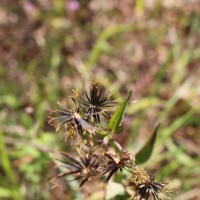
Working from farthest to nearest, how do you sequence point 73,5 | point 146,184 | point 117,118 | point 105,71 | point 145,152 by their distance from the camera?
point 73,5, point 105,71, point 145,152, point 117,118, point 146,184

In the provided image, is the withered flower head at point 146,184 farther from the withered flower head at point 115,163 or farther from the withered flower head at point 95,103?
the withered flower head at point 95,103

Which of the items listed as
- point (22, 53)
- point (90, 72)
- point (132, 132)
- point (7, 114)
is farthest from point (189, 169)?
point (22, 53)

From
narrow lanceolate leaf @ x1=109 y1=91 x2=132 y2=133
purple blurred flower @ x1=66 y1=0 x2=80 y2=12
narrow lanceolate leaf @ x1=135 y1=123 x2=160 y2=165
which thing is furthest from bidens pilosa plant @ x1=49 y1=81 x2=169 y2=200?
purple blurred flower @ x1=66 y1=0 x2=80 y2=12

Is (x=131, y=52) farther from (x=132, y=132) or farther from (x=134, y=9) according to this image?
(x=132, y=132)

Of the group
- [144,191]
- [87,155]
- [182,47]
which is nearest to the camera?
[144,191]

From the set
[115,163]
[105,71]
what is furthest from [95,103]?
[105,71]

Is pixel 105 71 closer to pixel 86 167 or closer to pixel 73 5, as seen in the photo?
pixel 73 5

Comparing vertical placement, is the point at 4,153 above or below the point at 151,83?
below
